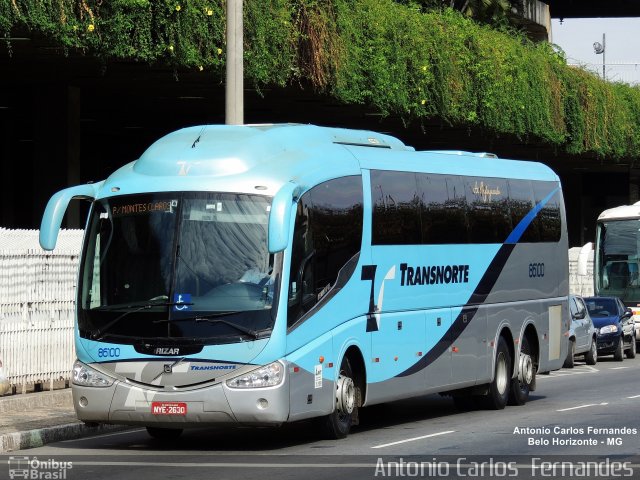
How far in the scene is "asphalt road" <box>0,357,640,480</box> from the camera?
13007 mm

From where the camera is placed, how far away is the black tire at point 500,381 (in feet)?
66.7

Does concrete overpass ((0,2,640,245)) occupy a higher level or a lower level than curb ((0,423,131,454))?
higher

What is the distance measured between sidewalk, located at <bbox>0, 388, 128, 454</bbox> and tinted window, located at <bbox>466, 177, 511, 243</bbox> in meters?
5.76

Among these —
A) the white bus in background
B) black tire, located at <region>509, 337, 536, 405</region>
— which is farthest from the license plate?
the white bus in background

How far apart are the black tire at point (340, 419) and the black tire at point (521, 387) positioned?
5388mm

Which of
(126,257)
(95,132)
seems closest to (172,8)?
(126,257)

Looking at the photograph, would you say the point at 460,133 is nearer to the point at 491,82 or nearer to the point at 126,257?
the point at 491,82

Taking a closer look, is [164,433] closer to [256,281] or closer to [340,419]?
[340,419]

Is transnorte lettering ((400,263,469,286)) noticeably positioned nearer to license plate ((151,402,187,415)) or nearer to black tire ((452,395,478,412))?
black tire ((452,395,478,412))

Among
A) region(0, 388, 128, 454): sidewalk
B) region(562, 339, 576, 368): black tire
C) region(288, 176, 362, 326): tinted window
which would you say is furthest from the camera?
region(562, 339, 576, 368): black tire

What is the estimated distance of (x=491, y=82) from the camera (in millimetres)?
37594

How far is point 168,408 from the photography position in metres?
14.4

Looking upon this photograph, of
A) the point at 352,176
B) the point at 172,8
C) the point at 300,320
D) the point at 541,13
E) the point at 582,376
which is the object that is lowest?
the point at 582,376

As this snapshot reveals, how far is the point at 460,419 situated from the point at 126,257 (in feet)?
19.8
